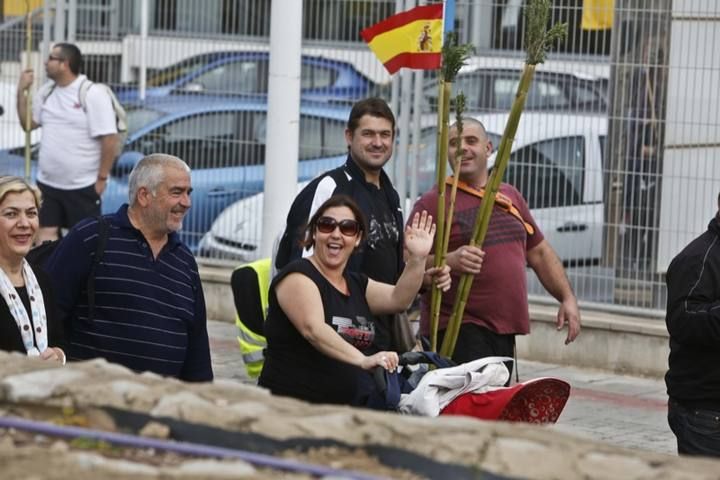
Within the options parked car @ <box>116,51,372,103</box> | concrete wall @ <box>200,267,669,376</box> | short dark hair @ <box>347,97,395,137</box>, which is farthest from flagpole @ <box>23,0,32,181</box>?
short dark hair @ <box>347,97,395,137</box>

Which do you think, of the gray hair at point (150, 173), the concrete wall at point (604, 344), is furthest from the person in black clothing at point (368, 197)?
the concrete wall at point (604, 344)

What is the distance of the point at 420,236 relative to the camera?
7148 millimetres

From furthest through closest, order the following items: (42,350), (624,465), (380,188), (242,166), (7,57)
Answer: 1. (7,57)
2. (242,166)
3. (380,188)
4. (42,350)
5. (624,465)

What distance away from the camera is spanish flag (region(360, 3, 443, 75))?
9.79 meters

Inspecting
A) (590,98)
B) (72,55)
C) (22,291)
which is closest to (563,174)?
(590,98)

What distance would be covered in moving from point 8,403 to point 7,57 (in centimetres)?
960

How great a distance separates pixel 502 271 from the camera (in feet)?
26.8

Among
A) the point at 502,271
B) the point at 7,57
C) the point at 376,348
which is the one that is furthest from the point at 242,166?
the point at 376,348

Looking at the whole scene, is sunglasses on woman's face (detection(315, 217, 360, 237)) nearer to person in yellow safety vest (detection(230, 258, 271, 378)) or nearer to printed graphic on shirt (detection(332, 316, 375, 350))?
printed graphic on shirt (detection(332, 316, 375, 350))

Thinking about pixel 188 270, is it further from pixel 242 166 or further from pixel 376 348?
pixel 242 166

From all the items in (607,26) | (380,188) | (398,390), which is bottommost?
(398,390)

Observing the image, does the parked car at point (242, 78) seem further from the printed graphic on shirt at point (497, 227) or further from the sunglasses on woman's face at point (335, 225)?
the sunglasses on woman's face at point (335, 225)

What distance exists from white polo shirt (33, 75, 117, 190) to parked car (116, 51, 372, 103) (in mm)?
832

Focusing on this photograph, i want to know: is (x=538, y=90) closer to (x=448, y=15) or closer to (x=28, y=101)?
(x=448, y=15)
